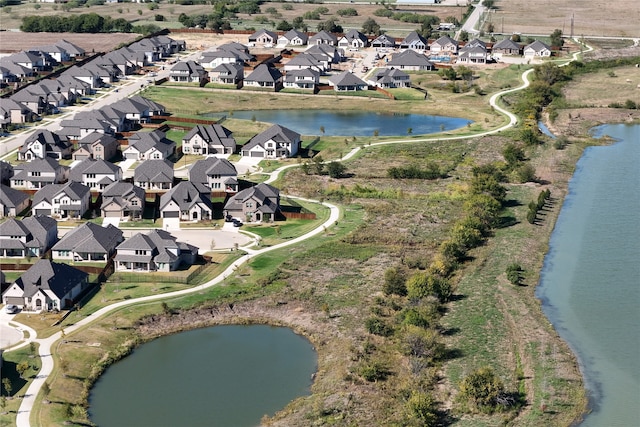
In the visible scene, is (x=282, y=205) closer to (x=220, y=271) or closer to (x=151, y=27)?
(x=220, y=271)

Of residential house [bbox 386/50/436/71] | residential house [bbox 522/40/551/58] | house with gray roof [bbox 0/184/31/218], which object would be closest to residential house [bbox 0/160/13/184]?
house with gray roof [bbox 0/184/31/218]

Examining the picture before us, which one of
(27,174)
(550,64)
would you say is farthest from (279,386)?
(550,64)

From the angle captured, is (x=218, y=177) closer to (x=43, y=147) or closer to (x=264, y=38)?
(x=43, y=147)

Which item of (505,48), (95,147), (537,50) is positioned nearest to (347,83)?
(505,48)

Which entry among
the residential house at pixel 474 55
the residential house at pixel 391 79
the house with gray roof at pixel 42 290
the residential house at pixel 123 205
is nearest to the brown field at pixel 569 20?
the residential house at pixel 474 55

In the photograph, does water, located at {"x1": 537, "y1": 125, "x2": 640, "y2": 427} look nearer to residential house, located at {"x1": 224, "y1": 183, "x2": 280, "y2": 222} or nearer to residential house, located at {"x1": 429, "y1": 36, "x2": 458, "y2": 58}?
residential house, located at {"x1": 224, "y1": 183, "x2": 280, "y2": 222}

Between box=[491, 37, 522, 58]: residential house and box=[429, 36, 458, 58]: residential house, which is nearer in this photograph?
box=[491, 37, 522, 58]: residential house
